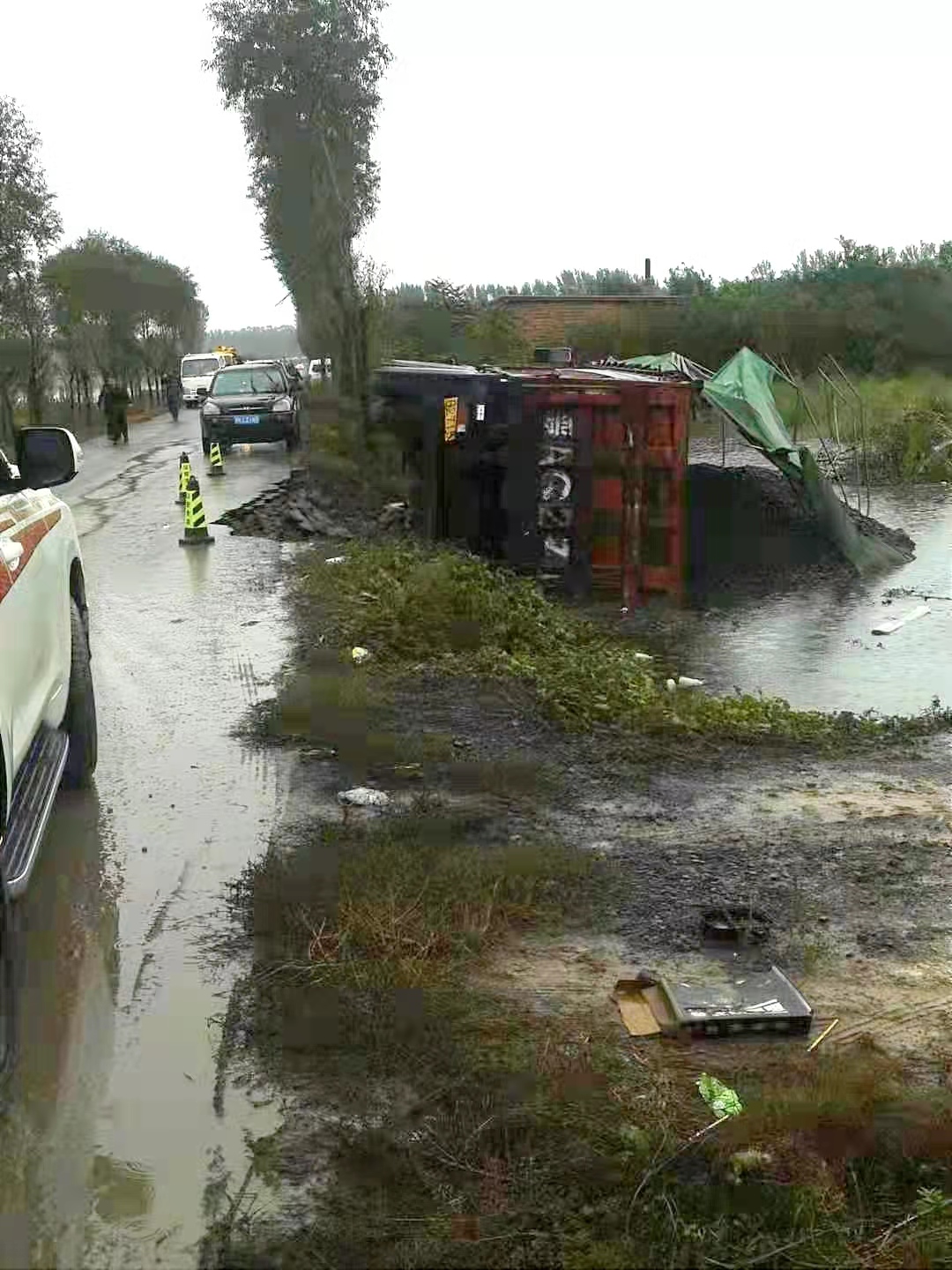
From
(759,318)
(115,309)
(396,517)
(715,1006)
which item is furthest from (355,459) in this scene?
(115,309)

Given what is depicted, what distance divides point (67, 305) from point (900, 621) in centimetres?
3643

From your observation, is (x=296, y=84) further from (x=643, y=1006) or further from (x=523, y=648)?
(x=643, y=1006)

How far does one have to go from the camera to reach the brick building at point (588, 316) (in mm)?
40969

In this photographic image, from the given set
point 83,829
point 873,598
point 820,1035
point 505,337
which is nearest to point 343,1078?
point 820,1035

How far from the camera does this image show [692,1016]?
430 centimetres

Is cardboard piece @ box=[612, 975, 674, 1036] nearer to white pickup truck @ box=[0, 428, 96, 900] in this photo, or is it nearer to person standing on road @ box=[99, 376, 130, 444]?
white pickup truck @ box=[0, 428, 96, 900]

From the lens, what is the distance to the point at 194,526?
15641mm

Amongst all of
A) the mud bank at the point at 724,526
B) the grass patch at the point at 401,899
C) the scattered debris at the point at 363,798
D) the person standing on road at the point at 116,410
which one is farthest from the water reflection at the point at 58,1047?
the person standing on road at the point at 116,410

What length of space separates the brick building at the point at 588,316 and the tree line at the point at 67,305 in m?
14.0

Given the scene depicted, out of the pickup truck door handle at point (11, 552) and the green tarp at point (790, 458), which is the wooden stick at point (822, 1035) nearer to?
the pickup truck door handle at point (11, 552)

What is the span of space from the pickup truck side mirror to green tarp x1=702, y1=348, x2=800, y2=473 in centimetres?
1098

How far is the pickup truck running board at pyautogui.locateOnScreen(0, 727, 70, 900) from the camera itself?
12.8ft

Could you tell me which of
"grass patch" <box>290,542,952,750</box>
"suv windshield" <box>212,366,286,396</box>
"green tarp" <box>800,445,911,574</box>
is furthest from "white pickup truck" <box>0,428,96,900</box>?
"suv windshield" <box>212,366,286,396</box>

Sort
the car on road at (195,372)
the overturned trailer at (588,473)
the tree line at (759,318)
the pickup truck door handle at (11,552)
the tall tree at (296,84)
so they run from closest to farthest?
the pickup truck door handle at (11,552), the overturned trailer at (588,473), the tree line at (759,318), the tall tree at (296,84), the car on road at (195,372)
